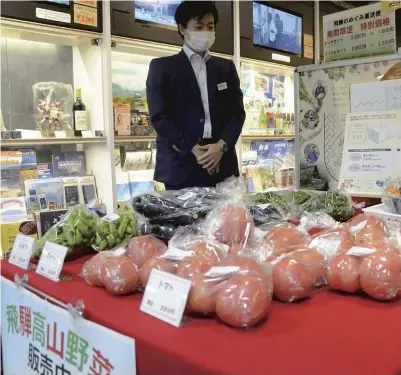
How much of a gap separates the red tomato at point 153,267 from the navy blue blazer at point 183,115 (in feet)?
4.44

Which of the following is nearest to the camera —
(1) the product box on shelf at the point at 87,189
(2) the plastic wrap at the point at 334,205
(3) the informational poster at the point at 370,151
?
(2) the plastic wrap at the point at 334,205

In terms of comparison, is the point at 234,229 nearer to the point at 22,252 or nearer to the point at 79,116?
the point at 22,252

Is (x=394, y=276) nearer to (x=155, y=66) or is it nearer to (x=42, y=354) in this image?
(x=42, y=354)

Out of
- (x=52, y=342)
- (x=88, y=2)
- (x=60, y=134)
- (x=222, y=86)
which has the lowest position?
(x=52, y=342)

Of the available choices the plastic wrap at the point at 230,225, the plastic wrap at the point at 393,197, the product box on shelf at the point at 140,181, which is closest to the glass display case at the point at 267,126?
the product box on shelf at the point at 140,181

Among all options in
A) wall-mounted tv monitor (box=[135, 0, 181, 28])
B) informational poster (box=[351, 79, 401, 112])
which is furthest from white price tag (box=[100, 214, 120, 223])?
wall-mounted tv monitor (box=[135, 0, 181, 28])

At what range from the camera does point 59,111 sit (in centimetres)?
274

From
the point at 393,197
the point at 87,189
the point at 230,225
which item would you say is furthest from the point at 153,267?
the point at 87,189

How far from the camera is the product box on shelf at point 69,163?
2766 millimetres

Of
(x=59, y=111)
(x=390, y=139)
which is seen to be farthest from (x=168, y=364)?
(x=59, y=111)

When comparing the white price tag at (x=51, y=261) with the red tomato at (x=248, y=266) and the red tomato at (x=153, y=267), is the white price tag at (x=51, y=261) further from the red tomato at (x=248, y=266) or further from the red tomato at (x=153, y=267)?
the red tomato at (x=248, y=266)

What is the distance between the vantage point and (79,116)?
9.05 ft

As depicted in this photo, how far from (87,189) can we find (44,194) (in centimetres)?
28

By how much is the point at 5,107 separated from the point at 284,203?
1872 mm
